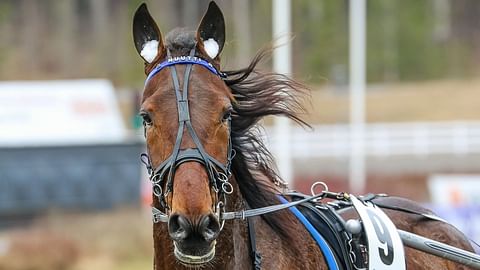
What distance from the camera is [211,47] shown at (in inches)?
159

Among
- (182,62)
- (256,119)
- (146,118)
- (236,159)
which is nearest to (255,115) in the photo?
(256,119)

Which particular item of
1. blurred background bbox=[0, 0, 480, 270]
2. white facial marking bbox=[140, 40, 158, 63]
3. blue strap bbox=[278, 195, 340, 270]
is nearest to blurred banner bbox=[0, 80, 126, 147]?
blurred background bbox=[0, 0, 480, 270]

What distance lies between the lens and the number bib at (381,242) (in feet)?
14.8

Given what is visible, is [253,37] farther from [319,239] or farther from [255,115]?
[255,115]

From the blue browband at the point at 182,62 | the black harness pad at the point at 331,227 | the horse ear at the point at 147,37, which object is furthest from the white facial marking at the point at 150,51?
the black harness pad at the point at 331,227

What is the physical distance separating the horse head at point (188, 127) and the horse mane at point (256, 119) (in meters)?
0.23

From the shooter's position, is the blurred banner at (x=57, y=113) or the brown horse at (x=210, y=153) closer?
the brown horse at (x=210, y=153)

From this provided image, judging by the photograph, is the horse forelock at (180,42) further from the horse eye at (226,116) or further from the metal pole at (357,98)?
the metal pole at (357,98)

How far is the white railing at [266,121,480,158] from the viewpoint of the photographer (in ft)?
83.4

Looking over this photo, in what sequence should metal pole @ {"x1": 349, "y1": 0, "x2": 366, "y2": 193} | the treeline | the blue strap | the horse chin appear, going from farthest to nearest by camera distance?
the treeline
metal pole @ {"x1": 349, "y1": 0, "x2": 366, "y2": 193}
the blue strap
the horse chin

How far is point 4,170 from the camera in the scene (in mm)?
18359

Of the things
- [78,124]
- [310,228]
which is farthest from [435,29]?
[310,228]

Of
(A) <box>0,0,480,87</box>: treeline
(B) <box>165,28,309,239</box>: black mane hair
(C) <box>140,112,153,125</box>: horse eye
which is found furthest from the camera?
(A) <box>0,0,480,87</box>: treeline

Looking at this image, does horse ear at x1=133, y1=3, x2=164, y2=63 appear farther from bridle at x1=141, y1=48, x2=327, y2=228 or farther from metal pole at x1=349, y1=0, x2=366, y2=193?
metal pole at x1=349, y1=0, x2=366, y2=193
